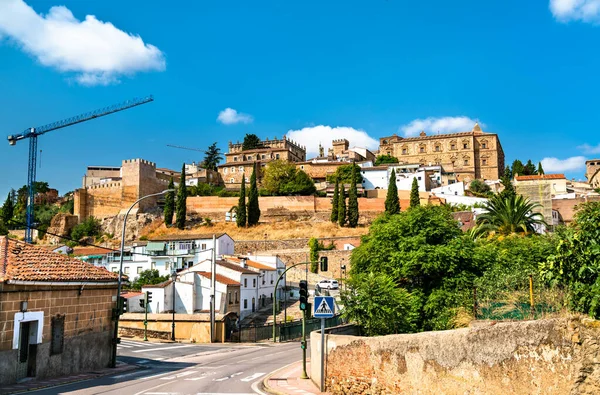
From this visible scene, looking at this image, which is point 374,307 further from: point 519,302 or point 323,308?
point 519,302

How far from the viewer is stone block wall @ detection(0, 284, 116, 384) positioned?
1605 cm

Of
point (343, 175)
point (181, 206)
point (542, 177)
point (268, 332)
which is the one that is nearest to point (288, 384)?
point (268, 332)

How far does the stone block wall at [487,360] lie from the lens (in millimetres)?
8234

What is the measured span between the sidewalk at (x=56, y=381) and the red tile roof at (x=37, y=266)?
3.26 m

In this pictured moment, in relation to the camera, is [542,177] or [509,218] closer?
[509,218]

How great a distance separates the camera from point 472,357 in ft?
32.2

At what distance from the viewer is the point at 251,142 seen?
132 metres

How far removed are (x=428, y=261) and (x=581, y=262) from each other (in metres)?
15.2

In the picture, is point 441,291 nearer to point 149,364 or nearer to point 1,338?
point 149,364

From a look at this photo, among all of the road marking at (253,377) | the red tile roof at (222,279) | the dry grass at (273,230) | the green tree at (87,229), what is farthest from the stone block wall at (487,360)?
the green tree at (87,229)

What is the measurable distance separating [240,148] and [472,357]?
123670 mm

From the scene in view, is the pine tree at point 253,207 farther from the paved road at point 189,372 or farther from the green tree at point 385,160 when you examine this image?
the paved road at point 189,372

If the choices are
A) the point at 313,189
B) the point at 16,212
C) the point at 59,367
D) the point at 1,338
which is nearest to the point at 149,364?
the point at 59,367

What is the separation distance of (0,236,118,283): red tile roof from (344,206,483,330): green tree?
39.4ft
